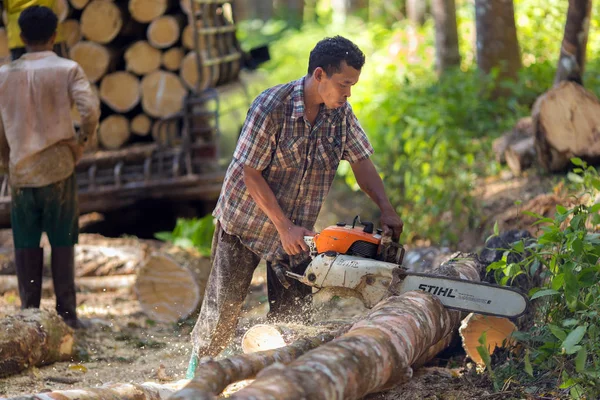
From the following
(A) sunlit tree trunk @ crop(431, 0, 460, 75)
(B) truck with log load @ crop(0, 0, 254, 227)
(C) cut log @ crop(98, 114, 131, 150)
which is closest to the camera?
(B) truck with log load @ crop(0, 0, 254, 227)

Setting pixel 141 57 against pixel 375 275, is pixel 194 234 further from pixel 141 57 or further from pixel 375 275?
pixel 375 275

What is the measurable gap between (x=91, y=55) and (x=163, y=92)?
2.59 ft

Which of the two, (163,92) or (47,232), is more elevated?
(163,92)

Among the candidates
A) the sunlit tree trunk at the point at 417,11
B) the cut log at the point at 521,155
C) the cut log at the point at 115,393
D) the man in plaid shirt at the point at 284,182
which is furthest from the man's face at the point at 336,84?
the sunlit tree trunk at the point at 417,11

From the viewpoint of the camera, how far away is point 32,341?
475 centimetres

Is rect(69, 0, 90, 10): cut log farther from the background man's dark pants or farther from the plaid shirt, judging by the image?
the plaid shirt

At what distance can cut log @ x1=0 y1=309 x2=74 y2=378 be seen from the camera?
180 inches

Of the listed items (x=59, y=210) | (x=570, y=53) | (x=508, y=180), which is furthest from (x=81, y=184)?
(x=570, y=53)

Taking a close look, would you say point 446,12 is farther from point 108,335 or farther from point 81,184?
point 108,335

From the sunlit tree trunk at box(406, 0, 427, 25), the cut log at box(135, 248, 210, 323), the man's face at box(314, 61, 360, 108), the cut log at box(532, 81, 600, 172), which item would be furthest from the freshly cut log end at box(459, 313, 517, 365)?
the sunlit tree trunk at box(406, 0, 427, 25)

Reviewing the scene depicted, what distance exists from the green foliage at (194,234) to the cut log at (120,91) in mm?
1433

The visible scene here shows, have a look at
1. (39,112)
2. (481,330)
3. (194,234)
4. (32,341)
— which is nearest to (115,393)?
(32,341)

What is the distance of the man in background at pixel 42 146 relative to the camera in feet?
18.1

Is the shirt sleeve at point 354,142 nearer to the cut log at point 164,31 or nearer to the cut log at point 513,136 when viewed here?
the cut log at point 513,136
